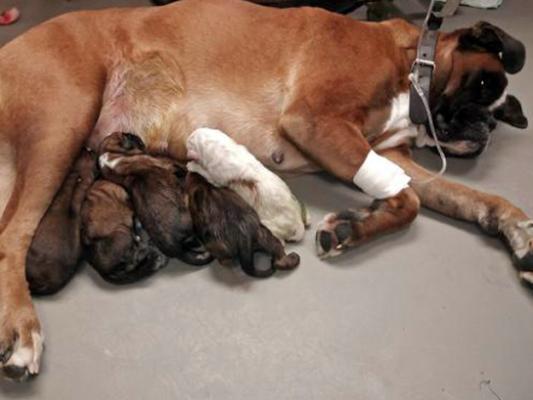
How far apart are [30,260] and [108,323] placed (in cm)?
30

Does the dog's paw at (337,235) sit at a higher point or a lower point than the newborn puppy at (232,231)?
lower

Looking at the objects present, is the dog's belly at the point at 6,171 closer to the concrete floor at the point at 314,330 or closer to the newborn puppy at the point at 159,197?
the newborn puppy at the point at 159,197

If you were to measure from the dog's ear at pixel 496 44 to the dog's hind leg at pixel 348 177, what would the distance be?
57 cm

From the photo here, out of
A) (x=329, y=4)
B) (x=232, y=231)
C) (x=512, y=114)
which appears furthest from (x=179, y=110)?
(x=329, y=4)

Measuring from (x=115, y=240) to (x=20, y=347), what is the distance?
391 millimetres

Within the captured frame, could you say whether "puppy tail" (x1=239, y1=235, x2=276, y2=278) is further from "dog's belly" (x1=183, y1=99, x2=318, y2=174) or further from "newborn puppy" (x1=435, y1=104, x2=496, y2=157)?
"newborn puppy" (x1=435, y1=104, x2=496, y2=157)

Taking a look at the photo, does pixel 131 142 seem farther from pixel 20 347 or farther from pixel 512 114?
pixel 512 114

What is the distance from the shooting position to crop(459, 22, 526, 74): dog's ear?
205 cm

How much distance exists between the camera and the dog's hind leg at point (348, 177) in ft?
6.15

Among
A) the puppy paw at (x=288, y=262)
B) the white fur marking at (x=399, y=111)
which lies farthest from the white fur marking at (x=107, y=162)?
the white fur marking at (x=399, y=111)

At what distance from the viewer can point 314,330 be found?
1692 mm

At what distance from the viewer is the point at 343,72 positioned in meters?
2.04

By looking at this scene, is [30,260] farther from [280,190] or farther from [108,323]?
[280,190]

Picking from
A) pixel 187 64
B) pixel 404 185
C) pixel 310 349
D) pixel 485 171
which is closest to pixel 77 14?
pixel 187 64
